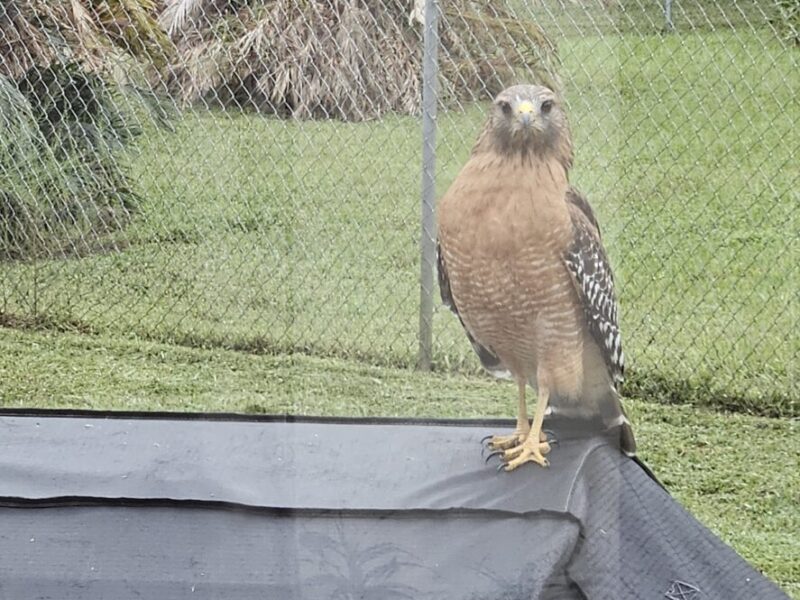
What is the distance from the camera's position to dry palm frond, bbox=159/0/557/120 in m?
1.59

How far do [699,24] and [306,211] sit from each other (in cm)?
77

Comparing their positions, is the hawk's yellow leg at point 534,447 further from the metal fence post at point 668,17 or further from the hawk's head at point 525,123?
the metal fence post at point 668,17

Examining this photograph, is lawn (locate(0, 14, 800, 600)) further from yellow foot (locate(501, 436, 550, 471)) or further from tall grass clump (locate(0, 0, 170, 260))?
yellow foot (locate(501, 436, 550, 471))

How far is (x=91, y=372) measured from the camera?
239 cm

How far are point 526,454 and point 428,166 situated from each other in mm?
445

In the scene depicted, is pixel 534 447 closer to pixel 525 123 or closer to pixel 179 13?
pixel 525 123

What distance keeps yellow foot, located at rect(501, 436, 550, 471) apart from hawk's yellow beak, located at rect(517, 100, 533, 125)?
0.45 m

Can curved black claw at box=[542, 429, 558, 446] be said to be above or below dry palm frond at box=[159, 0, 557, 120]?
below

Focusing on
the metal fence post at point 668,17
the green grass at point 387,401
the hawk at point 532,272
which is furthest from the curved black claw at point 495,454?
the metal fence post at point 668,17

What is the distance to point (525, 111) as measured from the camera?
1.38 m

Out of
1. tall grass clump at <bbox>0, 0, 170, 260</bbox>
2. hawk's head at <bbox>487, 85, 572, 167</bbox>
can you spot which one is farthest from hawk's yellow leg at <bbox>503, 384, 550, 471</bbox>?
tall grass clump at <bbox>0, 0, 170, 260</bbox>

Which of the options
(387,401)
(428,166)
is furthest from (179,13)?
(387,401)

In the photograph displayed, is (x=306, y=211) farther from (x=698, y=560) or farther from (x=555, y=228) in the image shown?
(x=698, y=560)

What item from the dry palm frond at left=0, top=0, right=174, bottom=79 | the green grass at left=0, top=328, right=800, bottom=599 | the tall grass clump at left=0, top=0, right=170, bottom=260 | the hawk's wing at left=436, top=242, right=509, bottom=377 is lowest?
the green grass at left=0, top=328, right=800, bottom=599
